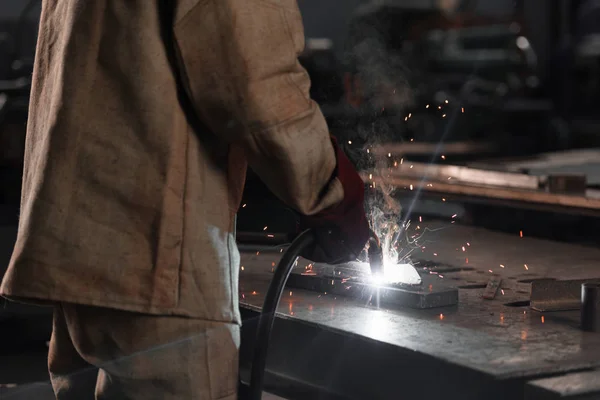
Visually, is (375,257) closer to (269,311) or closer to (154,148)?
(269,311)

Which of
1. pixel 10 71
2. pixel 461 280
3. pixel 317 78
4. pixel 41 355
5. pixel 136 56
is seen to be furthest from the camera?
pixel 317 78

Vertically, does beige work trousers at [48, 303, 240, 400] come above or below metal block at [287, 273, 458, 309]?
below

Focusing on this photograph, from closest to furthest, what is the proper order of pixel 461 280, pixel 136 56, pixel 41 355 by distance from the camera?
1. pixel 136 56
2. pixel 461 280
3. pixel 41 355

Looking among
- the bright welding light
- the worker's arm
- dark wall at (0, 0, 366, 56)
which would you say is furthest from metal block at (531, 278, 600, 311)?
dark wall at (0, 0, 366, 56)

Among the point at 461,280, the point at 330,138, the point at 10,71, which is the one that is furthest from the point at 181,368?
the point at 10,71

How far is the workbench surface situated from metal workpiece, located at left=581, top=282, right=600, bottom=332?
0.02 m

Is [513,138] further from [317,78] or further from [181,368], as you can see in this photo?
[181,368]

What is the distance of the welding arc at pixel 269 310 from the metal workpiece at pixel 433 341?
130mm

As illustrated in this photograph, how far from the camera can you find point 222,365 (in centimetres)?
151

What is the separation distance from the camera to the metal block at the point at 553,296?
1.90 m

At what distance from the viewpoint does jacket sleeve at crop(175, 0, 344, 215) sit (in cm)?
142

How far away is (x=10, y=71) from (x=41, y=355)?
2444mm

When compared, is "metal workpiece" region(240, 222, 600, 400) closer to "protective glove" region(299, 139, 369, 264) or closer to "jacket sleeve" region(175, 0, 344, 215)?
"protective glove" region(299, 139, 369, 264)

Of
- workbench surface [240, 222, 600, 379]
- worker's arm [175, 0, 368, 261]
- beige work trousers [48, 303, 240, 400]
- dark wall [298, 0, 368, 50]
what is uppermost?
dark wall [298, 0, 368, 50]
